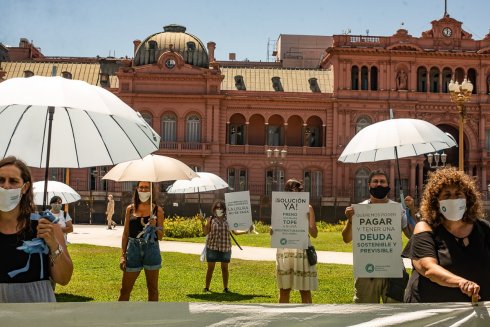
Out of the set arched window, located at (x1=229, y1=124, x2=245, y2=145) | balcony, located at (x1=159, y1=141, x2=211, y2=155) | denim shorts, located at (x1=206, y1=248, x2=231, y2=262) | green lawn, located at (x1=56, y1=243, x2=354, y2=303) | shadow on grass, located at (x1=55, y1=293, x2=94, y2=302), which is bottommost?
shadow on grass, located at (x1=55, y1=293, x2=94, y2=302)

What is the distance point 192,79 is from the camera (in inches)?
1989

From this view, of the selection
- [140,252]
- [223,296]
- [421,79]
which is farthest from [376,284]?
[421,79]

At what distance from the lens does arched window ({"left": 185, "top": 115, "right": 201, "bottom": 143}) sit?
167 feet

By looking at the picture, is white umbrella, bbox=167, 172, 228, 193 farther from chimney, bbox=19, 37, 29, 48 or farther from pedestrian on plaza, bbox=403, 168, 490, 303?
chimney, bbox=19, 37, 29, 48

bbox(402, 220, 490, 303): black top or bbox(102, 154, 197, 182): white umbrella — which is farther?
bbox(102, 154, 197, 182): white umbrella

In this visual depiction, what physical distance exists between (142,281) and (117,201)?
3098cm

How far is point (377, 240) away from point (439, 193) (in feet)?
5.37

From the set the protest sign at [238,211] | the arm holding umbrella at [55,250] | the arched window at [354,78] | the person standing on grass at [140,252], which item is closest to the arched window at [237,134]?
the arched window at [354,78]

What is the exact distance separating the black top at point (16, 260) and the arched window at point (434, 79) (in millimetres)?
49213

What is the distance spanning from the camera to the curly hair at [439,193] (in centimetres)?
563

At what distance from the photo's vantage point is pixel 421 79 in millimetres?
51438

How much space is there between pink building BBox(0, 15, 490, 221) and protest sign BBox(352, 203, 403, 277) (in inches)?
1661

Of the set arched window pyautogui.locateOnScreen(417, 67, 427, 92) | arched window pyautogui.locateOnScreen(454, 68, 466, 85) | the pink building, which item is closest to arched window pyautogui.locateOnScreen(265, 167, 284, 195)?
the pink building

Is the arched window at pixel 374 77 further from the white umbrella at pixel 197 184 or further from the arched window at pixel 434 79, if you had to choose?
the white umbrella at pixel 197 184
